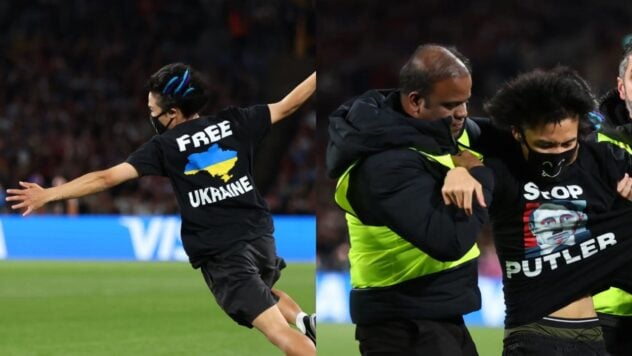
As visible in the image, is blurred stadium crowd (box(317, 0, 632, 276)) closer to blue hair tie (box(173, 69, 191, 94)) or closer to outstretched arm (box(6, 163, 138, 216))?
blue hair tie (box(173, 69, 191, 94))

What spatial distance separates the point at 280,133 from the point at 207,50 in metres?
3.80

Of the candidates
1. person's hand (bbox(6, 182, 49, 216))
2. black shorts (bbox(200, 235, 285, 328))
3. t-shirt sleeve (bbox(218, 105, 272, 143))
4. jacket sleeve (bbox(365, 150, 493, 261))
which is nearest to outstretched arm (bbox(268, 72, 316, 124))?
t-shirt sleeve (bbox(218, 105, 272, 143))

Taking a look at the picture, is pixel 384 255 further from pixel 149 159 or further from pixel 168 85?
pixel 168 85

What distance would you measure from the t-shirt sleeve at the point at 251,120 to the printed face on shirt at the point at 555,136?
2.52 metres

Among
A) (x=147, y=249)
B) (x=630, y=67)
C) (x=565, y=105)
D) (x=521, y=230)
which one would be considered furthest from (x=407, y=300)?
(x=147, y=249)

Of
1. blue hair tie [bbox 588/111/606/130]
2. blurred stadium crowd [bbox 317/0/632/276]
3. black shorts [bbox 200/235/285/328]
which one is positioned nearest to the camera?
blue hair tie [bbox 588/111/606/130]

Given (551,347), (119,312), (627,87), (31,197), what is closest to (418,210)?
(551,347)

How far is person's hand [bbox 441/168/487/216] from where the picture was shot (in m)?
2.83

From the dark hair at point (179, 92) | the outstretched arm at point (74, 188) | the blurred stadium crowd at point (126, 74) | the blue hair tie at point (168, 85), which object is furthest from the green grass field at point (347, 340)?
the blurred stadium crowd at point (126, 74)

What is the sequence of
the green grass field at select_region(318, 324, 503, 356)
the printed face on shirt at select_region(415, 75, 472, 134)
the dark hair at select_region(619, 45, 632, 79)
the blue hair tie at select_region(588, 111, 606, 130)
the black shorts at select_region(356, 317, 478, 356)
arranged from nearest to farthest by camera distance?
1. the printed face on shirt at select_region(415, 75, 472, 134)
2. the black shorts at select_region(356, 317, 478, 356)
3. the blue hair tie at select_region(588, 111, 606, 130)
4. the dark hair at select_region(619, 45, 632, 79)
5. the green grass field at select_region(318, 324, 503, 356)

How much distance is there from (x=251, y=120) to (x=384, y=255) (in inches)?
104

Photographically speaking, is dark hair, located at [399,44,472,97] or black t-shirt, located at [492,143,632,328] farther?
black t-shirt, located at [492,143,632,328]

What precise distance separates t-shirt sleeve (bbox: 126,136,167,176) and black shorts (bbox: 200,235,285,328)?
0.54 metres

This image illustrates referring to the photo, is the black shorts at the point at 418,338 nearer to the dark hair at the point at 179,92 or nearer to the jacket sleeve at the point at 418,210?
the jacket sleeve at the point at 418,210
